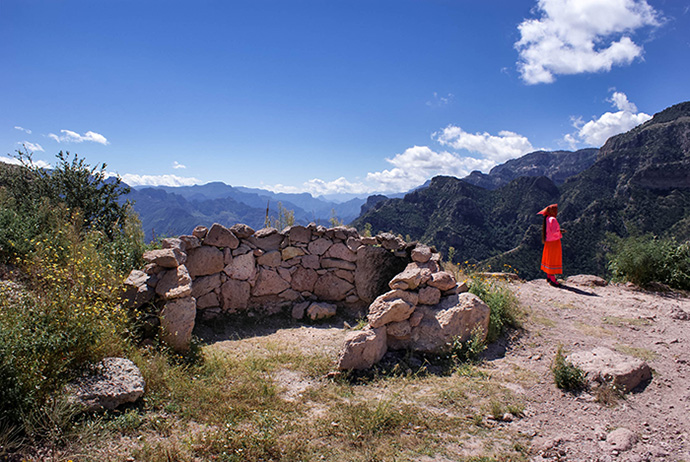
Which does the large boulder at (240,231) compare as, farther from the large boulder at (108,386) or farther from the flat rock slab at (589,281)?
the flat rock slab at (589,281)

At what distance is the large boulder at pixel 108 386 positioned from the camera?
3148mm

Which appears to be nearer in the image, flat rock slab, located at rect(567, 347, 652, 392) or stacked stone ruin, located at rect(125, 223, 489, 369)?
flat rock slab, located at rect(567, 347, 652, 392)

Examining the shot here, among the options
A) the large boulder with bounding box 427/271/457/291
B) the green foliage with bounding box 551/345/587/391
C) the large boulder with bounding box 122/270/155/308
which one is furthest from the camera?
the large boulder with bounding box 427/271/457/291

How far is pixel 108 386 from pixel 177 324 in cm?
158

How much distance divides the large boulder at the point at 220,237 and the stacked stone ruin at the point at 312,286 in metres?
0.02

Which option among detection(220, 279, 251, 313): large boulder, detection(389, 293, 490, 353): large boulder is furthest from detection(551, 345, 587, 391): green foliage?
detection(220, 279, 251, 313): large boulder

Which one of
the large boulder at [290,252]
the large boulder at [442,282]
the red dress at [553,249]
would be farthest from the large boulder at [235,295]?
the red dress at [553,249]

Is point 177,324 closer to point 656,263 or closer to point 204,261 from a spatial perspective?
point 204,261

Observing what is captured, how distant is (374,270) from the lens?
7.60 metres

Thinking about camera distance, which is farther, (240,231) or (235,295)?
(240,231)

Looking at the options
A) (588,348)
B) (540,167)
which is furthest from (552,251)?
(540,167)

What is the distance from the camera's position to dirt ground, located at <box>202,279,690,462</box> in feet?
10.6

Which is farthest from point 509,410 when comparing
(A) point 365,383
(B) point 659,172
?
(B) point 659,172

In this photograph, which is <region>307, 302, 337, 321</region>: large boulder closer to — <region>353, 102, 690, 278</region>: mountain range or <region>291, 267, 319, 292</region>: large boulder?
<region>291, 267, 319, 292</region>: large boulder
